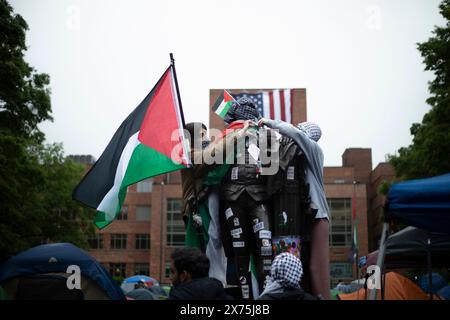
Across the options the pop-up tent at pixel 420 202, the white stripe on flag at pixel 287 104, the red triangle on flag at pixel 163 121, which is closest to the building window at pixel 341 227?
the white stripe on flag at pixel 287 104

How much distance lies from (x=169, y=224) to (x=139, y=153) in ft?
217

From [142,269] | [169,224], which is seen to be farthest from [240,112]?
[142,269]

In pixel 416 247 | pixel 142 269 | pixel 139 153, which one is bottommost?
pixel 142 269

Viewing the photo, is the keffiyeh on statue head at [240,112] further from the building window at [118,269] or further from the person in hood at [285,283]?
the building window at [118,269]

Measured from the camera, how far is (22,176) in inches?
823

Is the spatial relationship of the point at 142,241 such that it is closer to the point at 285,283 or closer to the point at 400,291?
the point at 400,291

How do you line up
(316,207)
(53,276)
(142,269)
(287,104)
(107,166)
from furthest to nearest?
(142,269) → (287,104) → (53,276) → (107,166) → (316,207)

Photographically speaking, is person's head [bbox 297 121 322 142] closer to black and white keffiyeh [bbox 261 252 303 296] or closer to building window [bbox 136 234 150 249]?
black and white keffiyeh [bbox 261 252 303 296]

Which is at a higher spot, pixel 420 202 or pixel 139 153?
pixel 139 153

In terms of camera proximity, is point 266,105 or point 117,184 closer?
point 117,184

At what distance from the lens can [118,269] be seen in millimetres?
73188

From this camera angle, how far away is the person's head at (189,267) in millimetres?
4383

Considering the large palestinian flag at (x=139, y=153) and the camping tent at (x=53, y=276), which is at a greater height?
the large palestinian flag at (x=139, y=153)
